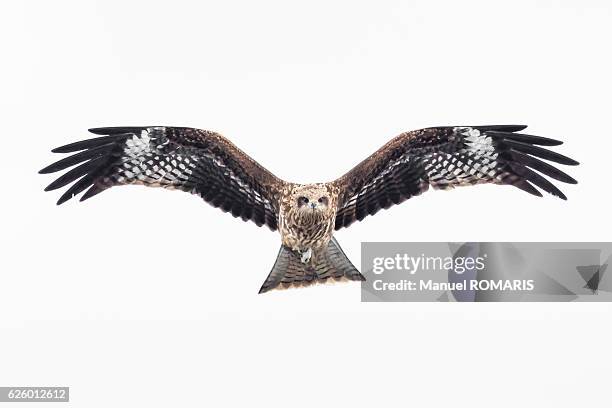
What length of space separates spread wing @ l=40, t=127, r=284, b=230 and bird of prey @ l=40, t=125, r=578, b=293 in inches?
0.4

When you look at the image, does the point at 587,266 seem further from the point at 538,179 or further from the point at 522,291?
the point at 538,179

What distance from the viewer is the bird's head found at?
10.8 m

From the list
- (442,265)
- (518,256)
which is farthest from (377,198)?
(518,256)

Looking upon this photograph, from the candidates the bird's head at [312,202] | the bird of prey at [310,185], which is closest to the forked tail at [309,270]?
the bird of prey at [310,185]

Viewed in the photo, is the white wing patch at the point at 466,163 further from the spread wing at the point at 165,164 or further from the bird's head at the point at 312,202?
the spread wing at the point at 165,164

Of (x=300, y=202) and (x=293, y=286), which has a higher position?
(x=300, y=202)

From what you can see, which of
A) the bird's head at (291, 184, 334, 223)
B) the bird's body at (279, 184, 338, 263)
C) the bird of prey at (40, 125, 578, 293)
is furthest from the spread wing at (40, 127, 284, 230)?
the bird's head at (291, 184, 334, 223)

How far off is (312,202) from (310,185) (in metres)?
0.31

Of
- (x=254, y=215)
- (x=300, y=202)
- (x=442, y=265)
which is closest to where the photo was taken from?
(x=300, y=202)

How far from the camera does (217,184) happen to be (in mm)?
11406

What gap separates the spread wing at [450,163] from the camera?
11.0m

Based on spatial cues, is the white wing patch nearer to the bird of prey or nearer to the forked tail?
the bird of prey

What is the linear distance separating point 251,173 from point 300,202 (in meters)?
0.72

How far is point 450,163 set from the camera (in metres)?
11.2
